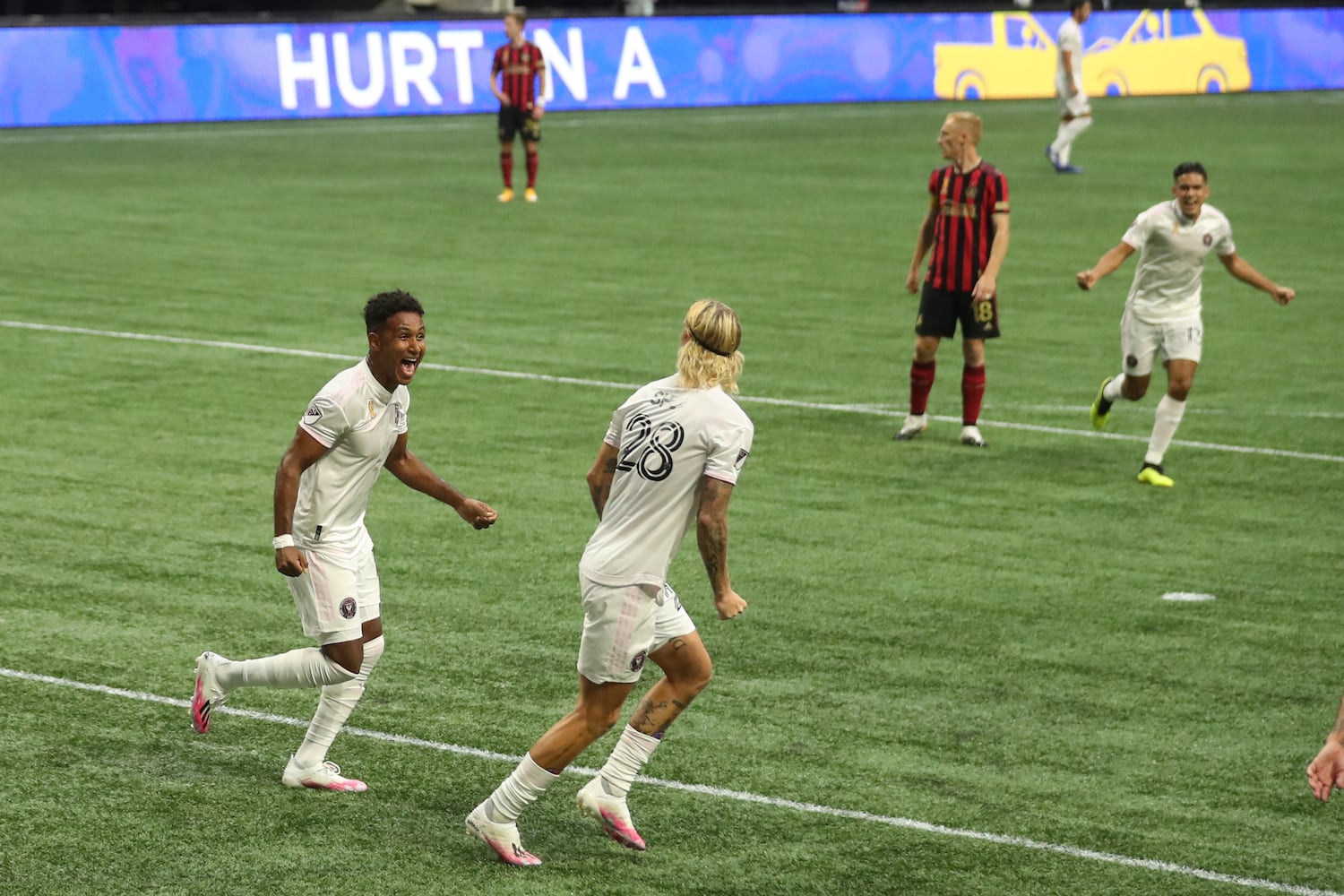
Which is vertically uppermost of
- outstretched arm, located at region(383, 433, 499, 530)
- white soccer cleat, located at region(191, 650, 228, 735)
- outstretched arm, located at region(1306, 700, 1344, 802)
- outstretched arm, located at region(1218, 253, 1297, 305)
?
outstretched arm, located at region(1218, 253, 1297, 305)

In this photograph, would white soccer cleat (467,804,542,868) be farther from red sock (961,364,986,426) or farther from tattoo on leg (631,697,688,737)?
red sock (961,364,986,426)

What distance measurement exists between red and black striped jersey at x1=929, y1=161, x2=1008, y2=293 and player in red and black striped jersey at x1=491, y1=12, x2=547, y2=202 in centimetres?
1367

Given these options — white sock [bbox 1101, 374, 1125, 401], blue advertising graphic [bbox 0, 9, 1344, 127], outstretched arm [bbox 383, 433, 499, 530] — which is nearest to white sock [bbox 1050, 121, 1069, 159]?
blue advertising graphic [bbox 0, 9, 1344, 127]

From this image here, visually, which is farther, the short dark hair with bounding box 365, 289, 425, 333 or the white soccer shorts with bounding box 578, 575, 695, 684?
the short dark hair with bounding box 365, 289, 425, 333

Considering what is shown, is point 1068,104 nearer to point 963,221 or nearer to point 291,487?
point 963,221

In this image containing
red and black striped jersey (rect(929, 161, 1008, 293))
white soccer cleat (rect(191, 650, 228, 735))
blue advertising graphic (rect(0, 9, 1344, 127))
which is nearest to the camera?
white soccer cleat (rect(191, 650, 228, 735))

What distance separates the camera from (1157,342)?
13.1m

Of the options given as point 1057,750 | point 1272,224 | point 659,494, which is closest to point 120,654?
point 659,494

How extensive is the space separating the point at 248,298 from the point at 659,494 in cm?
1329

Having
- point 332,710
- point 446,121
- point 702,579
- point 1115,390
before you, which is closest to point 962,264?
point 1115,390

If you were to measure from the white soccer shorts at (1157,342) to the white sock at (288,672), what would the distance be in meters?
7.23

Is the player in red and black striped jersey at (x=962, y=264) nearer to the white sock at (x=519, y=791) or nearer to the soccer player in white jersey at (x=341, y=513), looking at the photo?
the soccer player in white jersey at (x=341, y=513)

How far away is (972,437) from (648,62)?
26407 mm

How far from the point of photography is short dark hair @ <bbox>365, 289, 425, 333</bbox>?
23.1 feet
